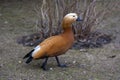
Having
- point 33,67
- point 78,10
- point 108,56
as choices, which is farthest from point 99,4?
point 33,67

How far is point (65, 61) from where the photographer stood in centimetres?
510

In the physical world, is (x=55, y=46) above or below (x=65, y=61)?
above

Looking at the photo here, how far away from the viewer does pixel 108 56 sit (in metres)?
5.23

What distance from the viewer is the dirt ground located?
15.1ft

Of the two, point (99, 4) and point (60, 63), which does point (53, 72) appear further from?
point (99, 4)

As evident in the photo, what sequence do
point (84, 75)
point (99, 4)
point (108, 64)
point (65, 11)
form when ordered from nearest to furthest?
point (84, 75), point (108, 64), point (65, 11), point (99, 4)

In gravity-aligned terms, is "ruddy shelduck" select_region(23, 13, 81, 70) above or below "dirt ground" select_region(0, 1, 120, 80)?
above

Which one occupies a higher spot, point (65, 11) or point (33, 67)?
point (65, 11)

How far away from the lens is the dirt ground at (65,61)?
15.1 feet

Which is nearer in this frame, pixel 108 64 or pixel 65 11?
pixel 108 64

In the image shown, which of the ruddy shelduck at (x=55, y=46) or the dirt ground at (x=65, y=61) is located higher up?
the ruddy shelduck at (x=55, y=46)

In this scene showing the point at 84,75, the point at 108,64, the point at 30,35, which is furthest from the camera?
the point at 30,35

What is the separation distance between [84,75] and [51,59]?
72cm

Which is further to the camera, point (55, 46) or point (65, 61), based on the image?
point (65, 61)
